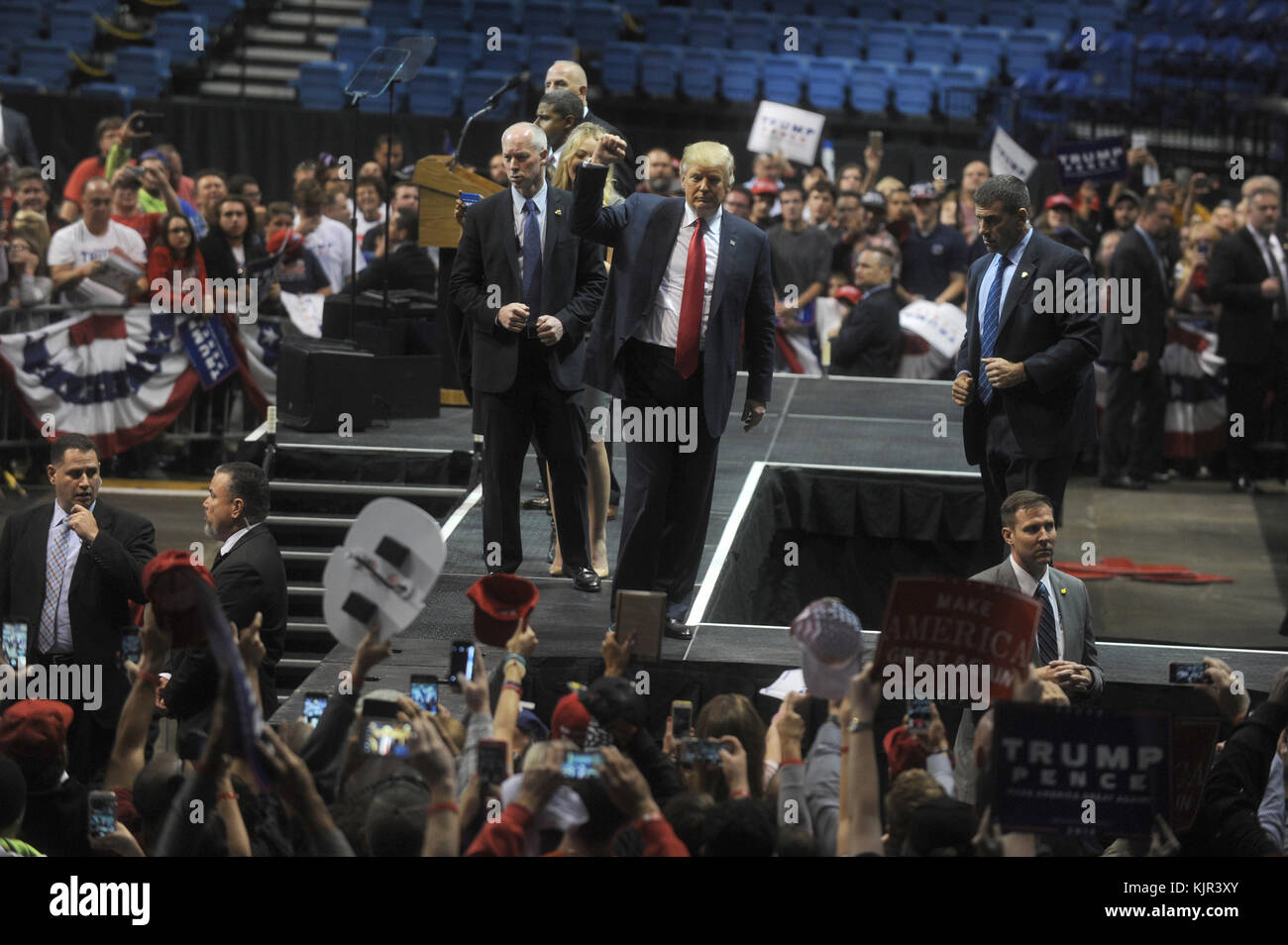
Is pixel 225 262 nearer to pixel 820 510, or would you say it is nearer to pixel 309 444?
pixel 309 444

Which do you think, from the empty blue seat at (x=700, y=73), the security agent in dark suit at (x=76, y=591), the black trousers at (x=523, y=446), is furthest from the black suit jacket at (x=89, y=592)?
the empty blue seat at (x=700, y=73)

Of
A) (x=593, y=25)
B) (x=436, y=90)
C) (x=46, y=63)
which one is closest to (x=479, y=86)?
(x=436, y=90)

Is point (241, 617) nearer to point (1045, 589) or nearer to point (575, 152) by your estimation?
point (575, 152)

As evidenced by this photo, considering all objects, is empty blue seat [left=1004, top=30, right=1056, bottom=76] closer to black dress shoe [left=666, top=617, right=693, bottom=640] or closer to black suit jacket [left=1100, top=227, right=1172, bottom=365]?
black suit jacket [left=1100, top=227, right=1172, bottom=365]

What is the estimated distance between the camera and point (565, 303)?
7.71m

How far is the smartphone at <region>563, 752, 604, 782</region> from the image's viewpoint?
4043 millimetres

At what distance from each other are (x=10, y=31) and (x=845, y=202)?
11.8 m

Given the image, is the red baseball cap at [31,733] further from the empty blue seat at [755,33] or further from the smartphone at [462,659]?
the empty blue seat at [755,33]

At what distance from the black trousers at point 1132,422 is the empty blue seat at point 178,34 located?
41.4ft

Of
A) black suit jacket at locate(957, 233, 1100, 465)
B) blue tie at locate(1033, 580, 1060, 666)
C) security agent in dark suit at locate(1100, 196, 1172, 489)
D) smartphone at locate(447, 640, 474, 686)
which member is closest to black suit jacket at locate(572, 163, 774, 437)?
black suit jacket at locate(957, 233, 1100, 465)

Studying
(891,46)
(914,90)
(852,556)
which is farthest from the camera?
(891,46)

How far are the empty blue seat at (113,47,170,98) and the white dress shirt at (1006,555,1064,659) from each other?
663 inches

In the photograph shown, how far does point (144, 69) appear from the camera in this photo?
69.5 feet

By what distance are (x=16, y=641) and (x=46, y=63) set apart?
16.8 meters
